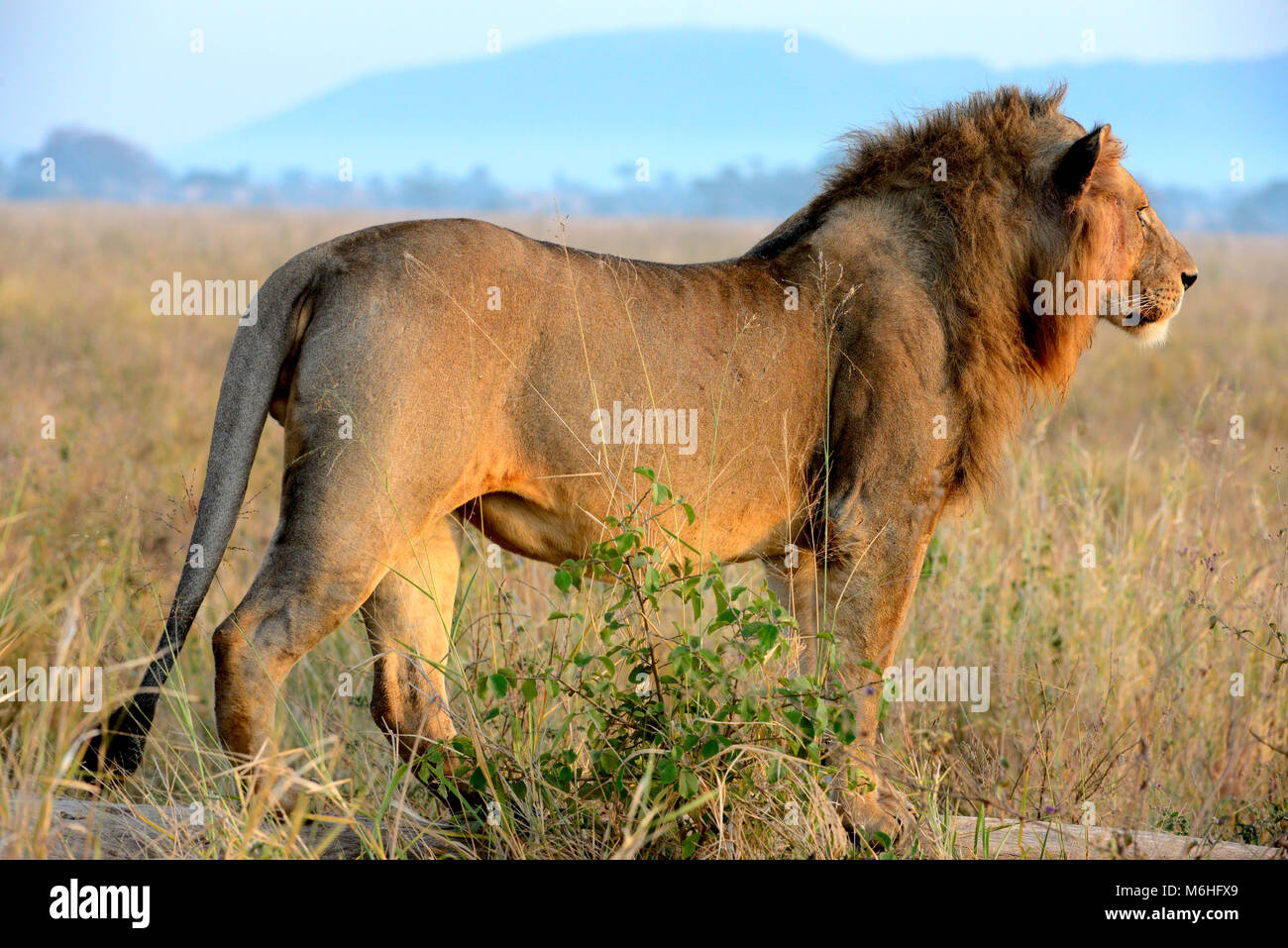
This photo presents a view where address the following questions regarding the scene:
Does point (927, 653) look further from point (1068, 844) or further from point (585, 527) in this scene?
point (585, 527)

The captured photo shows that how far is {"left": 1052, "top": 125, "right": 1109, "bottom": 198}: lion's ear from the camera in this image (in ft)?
14.3

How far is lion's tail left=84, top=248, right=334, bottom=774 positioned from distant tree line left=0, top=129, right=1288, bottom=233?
97337mm

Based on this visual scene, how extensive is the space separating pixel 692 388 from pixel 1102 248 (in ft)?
5.87

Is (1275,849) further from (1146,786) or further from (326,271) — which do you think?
(326,271)

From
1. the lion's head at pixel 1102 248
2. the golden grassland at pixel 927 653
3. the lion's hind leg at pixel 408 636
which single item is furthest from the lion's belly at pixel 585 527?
the lion's head at pixel 1102 248

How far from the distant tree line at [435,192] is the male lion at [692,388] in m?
96.1

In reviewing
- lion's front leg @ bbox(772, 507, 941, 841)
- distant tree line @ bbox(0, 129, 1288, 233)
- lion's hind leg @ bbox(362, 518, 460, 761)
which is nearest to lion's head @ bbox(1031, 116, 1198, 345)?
lion's front leg @ bbox(772, 507, 941, 841)

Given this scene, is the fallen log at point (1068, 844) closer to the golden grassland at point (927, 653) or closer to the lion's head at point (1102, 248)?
the golden grassland at point (927, 653)

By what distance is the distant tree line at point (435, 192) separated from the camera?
109m

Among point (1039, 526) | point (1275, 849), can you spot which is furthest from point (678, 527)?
point (1039, 526)

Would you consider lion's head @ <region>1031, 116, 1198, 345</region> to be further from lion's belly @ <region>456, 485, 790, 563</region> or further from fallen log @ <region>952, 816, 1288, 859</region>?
fallen log @ <region>952, 816, 1288, 859</region>

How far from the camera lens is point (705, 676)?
3.45 metres

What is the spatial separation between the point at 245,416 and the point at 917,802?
2.67 meters

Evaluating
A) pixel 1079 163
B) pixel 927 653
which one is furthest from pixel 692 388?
pixel 927 653
